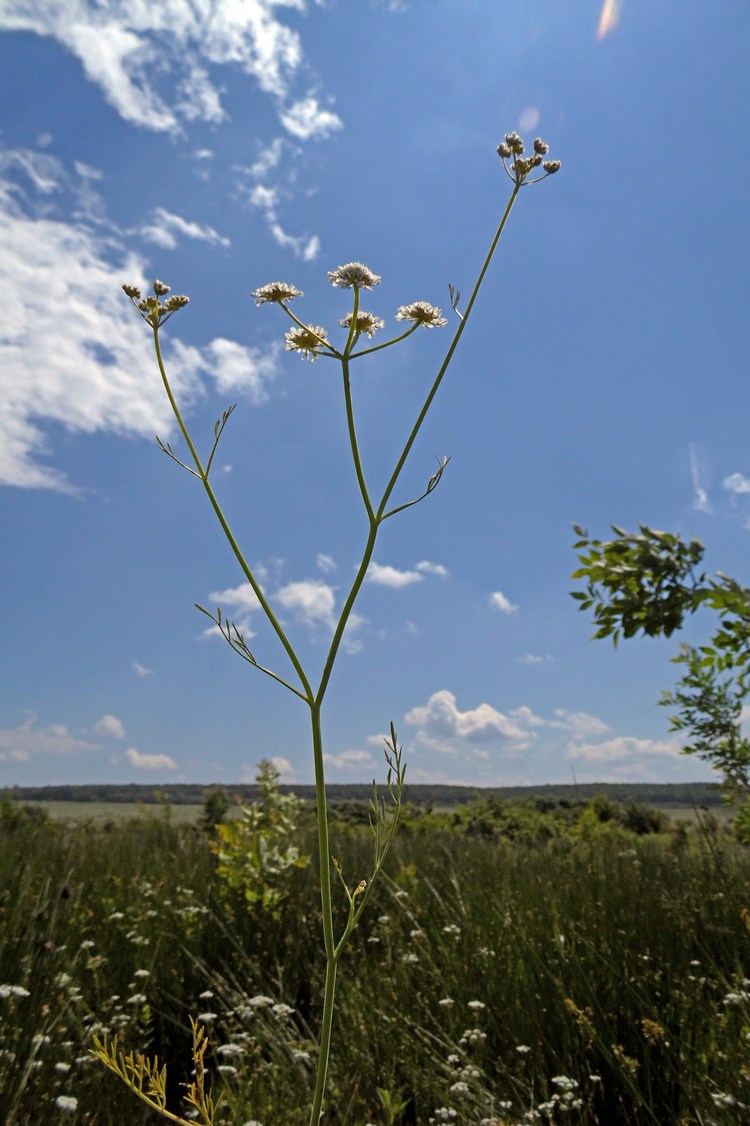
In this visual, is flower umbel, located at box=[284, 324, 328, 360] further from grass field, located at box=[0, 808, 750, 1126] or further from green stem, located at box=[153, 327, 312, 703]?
grass field, located at box=[0, 808, 750, 1126]

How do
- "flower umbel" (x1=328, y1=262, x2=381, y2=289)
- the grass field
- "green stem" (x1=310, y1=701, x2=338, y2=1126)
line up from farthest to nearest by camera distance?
the grass field, "flower umbel" (x1=328, y1=262, x2=381, y2=289), "green stem" (x1=310, y1=701, x2=338, y2=1126)

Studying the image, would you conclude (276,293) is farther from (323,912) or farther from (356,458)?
(323,912)

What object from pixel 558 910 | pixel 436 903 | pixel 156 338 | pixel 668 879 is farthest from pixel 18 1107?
pixel 668 879

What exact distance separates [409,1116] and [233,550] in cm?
313

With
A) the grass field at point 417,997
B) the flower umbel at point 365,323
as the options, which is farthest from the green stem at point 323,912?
the grass field at point 417,997

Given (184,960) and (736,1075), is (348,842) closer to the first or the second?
(184,960)

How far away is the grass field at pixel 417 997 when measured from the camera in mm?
2766

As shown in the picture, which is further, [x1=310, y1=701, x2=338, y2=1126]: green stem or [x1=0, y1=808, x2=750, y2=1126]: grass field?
[x1=0, y1=808, x2=750, y2=1126]: grass field

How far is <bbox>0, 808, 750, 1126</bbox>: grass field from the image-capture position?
277 centimetres

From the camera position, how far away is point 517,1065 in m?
3.24

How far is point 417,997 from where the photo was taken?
3582 mm

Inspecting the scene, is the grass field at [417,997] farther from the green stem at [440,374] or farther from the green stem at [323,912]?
the green stem at [440,374]

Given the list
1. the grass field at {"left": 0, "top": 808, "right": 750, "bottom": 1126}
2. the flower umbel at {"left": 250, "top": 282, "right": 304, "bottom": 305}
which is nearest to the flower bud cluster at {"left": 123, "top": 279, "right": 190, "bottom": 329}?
the flower umbel at {"left": 250, "top": 282, "right": 304, "bottom": 305}

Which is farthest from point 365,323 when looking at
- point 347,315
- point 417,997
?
point 417,997
